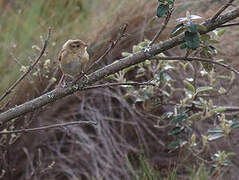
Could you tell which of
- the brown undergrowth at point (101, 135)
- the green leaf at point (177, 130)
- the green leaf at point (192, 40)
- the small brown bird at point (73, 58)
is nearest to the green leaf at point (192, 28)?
the green leaf at point (192, 40)

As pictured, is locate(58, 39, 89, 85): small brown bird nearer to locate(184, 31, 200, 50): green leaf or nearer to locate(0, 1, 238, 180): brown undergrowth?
locate(184, 31, 200, 50): green leaf

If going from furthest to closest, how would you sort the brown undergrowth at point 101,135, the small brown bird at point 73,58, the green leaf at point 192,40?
the brown undergrowth at point 101,135, the small brown bird at point 73,58, the green leaf at point 192,40

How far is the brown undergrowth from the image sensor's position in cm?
241

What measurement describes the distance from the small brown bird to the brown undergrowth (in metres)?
0.96

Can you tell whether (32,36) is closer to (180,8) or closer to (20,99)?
(20,99)

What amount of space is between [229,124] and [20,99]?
1276 millimetres

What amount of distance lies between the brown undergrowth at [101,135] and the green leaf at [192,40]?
1.30 m

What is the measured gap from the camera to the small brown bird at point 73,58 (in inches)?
51.8

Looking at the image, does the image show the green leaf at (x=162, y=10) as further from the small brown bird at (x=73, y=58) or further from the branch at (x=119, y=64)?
the small brown bird at (x=73, y=58)

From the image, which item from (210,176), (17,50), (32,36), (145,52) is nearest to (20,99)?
(17,50)

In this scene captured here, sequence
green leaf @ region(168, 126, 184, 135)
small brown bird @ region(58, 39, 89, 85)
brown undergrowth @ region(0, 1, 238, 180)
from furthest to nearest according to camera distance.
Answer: brown undergrowth @ region(0, 1, 238, 180) < green leaf @ region(168, 126, 184, 135) < small brown bird @ region(58, 39, 89, 85)

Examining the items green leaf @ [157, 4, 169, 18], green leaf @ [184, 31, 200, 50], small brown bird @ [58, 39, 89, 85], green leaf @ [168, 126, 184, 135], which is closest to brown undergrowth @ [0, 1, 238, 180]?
green leaf @ [168, 126, 184, 135]

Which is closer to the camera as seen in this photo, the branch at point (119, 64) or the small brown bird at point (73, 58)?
the branch at point (119, 64)

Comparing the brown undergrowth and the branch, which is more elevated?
the branch
